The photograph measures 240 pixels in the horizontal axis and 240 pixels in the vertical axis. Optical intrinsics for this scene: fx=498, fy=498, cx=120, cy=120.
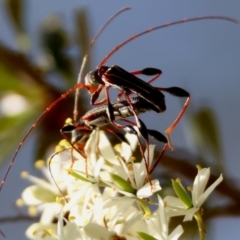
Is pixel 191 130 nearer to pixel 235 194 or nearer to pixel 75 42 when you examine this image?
pixel 235 194

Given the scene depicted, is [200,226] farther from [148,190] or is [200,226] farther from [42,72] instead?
[42,72]

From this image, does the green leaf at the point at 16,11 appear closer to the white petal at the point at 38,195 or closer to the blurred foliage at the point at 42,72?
the blurred foliage at the point at 42,72

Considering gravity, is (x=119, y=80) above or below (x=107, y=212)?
above

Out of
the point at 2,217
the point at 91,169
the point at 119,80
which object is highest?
the point at 119,80

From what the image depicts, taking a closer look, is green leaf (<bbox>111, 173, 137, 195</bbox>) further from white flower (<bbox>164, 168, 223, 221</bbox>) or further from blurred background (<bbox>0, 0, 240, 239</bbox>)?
blurred background (<bbox>0, 0, 240, 239</bbox>)

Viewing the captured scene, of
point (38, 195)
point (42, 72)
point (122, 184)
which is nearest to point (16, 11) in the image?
point (42, 72)

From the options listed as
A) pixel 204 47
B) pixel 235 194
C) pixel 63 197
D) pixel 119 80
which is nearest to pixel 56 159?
pixel 63 197

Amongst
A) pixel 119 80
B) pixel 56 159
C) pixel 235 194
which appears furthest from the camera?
pixel 235 194
